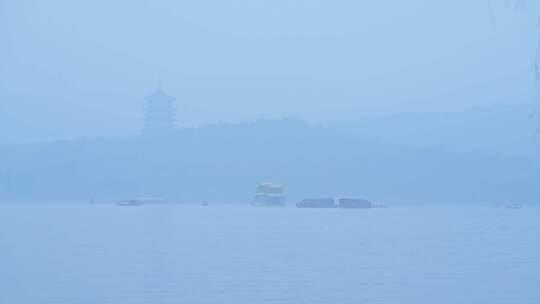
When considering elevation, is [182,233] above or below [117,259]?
above

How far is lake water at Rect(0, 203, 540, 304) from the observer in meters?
8.41

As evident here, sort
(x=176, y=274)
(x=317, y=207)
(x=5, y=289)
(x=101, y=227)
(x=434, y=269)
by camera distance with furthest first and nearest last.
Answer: (x=317, y=207)
(x=101, y=227)
(x=434, y=269)
(x=176, y=274)
(x=5, y=289)

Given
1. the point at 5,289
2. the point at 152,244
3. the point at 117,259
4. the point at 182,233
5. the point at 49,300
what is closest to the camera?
the point at 49,300

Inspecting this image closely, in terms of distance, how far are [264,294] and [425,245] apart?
7.20m

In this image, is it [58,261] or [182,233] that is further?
[182,233]

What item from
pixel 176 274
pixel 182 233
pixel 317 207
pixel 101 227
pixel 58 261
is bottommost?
pixel 176 274

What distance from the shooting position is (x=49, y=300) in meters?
7.97

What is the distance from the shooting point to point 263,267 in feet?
35.7

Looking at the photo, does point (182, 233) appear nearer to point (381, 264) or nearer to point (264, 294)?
point (381, 264)

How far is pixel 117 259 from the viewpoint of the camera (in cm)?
1170

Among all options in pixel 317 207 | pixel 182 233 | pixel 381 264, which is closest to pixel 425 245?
pixel 381 264

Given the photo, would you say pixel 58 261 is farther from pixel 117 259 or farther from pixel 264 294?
pixel 264 294

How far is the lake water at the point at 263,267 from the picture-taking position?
841cm

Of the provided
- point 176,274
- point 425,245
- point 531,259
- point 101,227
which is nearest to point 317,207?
point 101,227
